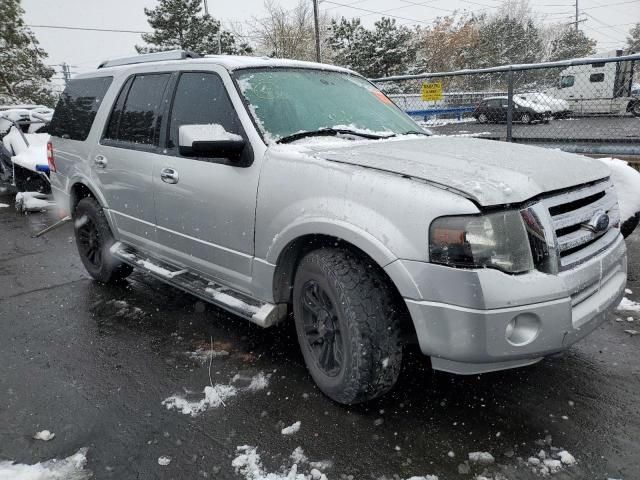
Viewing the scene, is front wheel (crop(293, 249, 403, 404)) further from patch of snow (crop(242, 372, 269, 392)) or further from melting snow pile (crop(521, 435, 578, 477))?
melting snow pile (crop(521, 435, 578, 477))

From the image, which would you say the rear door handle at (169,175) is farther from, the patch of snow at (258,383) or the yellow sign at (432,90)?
the yellow sign at (432,90)

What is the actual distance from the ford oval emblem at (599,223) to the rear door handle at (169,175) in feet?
7.95

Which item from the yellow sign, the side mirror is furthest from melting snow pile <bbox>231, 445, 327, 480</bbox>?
the yellow sign

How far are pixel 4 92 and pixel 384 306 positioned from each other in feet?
108

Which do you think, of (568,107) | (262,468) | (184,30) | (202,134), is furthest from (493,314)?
(184,30)

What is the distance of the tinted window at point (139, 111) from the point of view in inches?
141

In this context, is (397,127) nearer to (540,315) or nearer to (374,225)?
(374,225)

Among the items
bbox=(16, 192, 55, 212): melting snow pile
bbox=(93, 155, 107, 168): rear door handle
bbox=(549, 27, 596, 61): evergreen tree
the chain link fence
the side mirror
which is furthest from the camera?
bbox=(549, 27, 596, 61): evergreen tree

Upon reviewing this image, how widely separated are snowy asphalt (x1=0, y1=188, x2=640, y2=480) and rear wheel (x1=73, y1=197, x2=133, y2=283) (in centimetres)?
77

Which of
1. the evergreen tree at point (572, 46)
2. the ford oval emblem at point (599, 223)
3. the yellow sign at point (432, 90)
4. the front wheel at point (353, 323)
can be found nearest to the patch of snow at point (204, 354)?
the front wheel at point (353, 323)

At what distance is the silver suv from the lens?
6.71 ft

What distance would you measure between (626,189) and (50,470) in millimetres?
4583

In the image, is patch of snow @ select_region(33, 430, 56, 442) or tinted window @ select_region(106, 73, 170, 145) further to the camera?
tinted window @ select_region(106, 73, 170, 145)

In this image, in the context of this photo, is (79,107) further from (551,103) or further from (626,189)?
(551,103)
